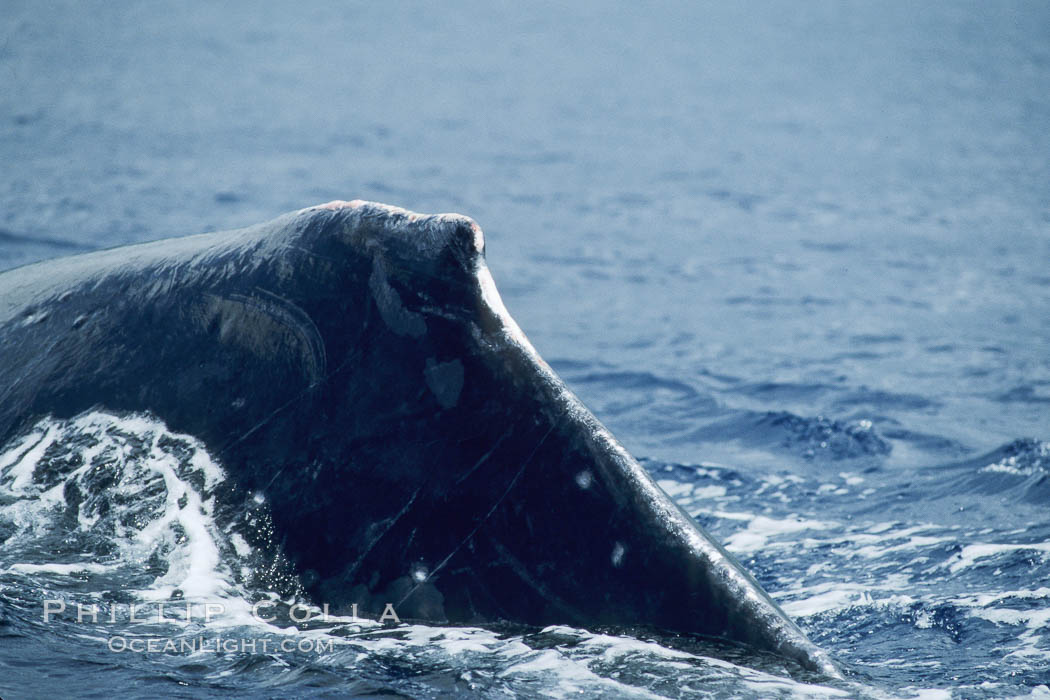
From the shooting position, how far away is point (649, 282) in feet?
60.1

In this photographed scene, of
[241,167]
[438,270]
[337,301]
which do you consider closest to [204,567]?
[337,301]

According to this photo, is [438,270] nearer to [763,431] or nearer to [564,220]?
[763,431]

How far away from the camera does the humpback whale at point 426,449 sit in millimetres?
4008

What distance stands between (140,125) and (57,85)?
5055 millimetres

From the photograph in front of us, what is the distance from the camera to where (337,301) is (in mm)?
4320

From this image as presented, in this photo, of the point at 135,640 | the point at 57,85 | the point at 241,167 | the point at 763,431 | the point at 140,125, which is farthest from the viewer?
the point at 57,85

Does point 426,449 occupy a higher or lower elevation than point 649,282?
lower

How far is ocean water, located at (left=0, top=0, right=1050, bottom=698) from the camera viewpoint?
13.8 ft

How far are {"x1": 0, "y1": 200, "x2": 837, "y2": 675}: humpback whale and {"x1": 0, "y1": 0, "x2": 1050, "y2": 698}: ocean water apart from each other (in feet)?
0.45

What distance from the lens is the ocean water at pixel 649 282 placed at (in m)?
4.20

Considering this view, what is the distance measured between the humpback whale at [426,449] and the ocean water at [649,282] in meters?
0.14

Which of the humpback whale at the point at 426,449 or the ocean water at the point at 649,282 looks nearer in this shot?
the humpback whale at the point at 426,449

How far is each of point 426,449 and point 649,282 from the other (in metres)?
14.4

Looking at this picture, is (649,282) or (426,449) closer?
(426,449)
